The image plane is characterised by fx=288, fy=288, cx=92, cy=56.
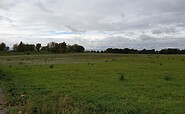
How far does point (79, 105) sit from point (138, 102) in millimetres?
Answer: 2389

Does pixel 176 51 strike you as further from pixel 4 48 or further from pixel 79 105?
pixel 79 105

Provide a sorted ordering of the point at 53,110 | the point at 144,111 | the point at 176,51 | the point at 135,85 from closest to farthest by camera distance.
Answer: the point at 53,110 → the point at 144,111 → the point at 135,85 → the point at 176,51

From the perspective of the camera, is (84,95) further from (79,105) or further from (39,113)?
(39,113)

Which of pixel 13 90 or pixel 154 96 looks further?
pixel 13 90

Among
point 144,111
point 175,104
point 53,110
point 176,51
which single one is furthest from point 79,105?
point 176,51

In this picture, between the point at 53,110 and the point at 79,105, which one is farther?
the point at 79,105

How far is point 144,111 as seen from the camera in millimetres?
10016

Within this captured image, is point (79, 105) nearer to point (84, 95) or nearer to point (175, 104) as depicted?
point (84, 95)

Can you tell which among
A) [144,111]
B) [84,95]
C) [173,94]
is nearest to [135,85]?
[173,94]

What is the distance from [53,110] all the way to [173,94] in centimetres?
645

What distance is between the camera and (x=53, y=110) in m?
9.38

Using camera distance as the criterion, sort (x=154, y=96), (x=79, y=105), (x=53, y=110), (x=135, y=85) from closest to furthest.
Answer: (x=53, y=110)
(x=79, y=105)
(x=154, y=96)
(x=135, y=85)

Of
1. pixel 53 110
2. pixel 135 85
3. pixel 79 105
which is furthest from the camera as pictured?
pixel 135 85

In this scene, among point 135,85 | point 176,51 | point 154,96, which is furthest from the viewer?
point 176,51
